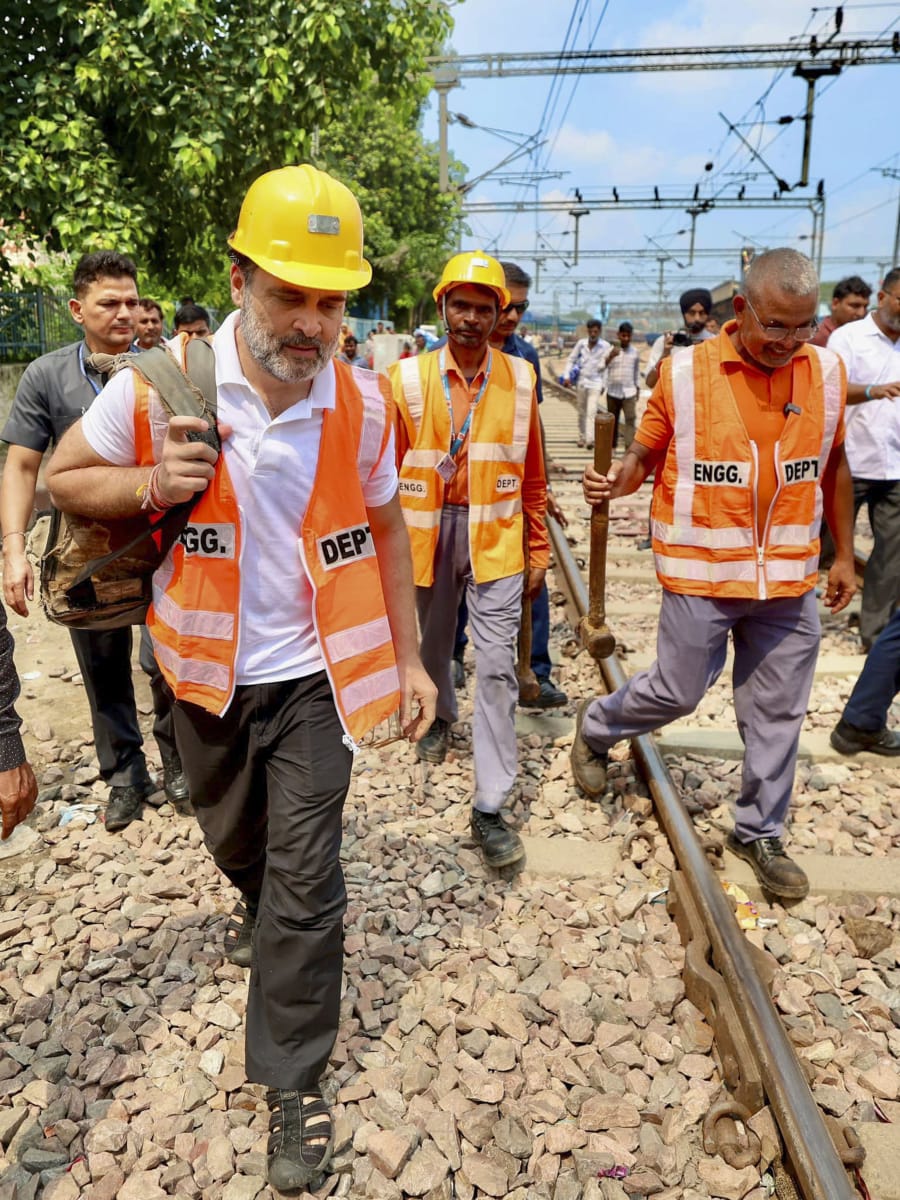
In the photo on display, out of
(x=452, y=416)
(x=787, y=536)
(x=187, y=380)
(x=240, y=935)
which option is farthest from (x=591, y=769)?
(x=187, y=380)

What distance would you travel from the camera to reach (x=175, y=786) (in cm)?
446

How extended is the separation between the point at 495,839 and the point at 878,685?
215cm

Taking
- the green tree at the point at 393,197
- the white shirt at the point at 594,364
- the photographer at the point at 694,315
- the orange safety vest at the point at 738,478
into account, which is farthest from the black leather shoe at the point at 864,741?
the green tree at the point at 393,197

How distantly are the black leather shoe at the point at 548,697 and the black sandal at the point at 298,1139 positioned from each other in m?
3.20

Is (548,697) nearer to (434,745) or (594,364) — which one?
(434,745)

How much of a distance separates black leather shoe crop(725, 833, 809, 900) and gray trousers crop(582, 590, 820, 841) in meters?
0.04

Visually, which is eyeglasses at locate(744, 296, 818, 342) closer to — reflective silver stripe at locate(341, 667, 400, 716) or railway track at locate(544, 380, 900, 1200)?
reflective silver stripe at locate(341, 667, 400, 716)

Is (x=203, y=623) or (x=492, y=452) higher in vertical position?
(x=492, y=452)

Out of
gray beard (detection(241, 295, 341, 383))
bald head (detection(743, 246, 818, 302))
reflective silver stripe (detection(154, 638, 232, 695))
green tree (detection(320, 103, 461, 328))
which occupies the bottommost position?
reflective silver stripe (detection(154, 638, 232, 695))

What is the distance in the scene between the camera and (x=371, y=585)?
8.73 feet

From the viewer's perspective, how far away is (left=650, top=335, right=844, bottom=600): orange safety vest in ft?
11.9

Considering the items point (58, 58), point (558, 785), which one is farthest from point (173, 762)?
point (58, 58)

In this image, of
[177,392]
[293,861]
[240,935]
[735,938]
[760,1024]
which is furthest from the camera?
[240,935]

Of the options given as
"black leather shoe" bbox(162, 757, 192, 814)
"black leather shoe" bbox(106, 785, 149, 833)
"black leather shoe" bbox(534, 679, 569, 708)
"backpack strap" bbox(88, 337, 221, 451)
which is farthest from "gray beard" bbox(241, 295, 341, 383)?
"black leather shoe" bbox(534, 679, 569, 708)
